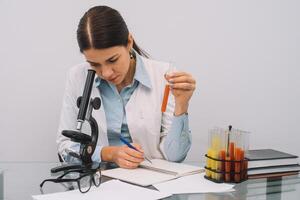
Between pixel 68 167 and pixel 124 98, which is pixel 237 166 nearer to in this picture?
pixel 68 167

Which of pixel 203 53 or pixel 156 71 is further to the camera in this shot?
pixel 203 53

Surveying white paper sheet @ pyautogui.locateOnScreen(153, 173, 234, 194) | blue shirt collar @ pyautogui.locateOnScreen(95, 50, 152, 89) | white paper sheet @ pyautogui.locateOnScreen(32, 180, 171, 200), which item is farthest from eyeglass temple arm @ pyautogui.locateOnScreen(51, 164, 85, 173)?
blue shirt collar @ pyautogui.locateOnScreen(95, 50, 152, 89)

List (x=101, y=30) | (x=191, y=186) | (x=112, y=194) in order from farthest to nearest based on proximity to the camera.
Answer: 1. (x=101, y=30)
2. (x=191, y=186)
3. (x=112, y=194)

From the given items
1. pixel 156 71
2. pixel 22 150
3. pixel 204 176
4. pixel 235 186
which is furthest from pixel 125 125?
pixel 22 150

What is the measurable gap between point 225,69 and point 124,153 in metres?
0.94

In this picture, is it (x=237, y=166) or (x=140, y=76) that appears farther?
(x=140, y=76)

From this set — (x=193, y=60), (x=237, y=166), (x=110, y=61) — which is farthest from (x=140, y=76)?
(x=237, y=166)

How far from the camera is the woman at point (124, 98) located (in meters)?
1.30

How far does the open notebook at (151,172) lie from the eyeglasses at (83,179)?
8 cm

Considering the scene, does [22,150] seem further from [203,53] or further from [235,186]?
[235,186]

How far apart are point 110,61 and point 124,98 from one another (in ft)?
0.80

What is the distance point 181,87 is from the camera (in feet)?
4.08

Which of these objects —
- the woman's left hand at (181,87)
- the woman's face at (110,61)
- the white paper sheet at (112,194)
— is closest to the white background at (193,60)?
the woman's face at (110,61)

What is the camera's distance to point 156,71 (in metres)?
1.61
